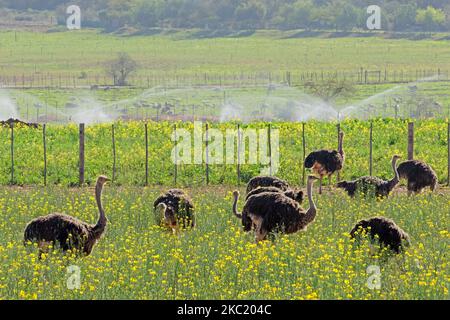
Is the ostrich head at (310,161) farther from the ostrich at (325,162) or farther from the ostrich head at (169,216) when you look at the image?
the ostrich head at (169,216)

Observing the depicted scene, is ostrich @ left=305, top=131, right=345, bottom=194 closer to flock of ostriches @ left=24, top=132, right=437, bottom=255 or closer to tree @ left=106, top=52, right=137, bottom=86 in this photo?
flock of ostriches @ left=24, top=132, right=437, bottom=255

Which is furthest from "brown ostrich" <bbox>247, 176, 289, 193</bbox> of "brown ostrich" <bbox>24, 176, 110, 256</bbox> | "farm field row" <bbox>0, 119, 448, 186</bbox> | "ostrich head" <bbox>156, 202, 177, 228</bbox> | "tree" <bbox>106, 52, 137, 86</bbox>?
"tree" <bbox>106, 52, 137, 86</bbox>

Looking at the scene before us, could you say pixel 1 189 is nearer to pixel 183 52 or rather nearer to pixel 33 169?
pixel 33 169

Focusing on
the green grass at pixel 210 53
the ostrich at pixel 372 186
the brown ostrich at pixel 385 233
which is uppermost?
the green grass at pixel 210 53

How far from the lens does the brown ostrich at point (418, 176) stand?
26984 mm

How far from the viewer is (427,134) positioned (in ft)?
130

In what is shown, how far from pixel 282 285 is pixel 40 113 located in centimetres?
7387

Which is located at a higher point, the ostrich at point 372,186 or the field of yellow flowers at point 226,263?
the ostrich at point 372,186

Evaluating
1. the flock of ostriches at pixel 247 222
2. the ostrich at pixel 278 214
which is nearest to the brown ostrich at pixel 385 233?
the flock of ostriches at pixel 247 222

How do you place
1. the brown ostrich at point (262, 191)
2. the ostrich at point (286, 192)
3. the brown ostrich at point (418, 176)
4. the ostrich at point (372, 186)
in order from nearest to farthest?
1. the brown ostrich at point (262, 191)
2. the ostrich at point (286, 192)
3. the ostrich at point (372, 186)
4. the brown ostrich at point (418, 176)

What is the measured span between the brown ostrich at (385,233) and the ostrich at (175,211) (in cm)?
349

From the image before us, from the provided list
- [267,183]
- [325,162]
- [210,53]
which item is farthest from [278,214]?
[210,53]

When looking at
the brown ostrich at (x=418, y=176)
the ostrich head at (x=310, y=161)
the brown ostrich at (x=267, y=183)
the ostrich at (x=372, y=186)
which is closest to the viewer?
the brown ostrich at (x=267, y=183)

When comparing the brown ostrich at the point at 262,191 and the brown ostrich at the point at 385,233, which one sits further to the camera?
the brown ostrich at the point at 262,191
